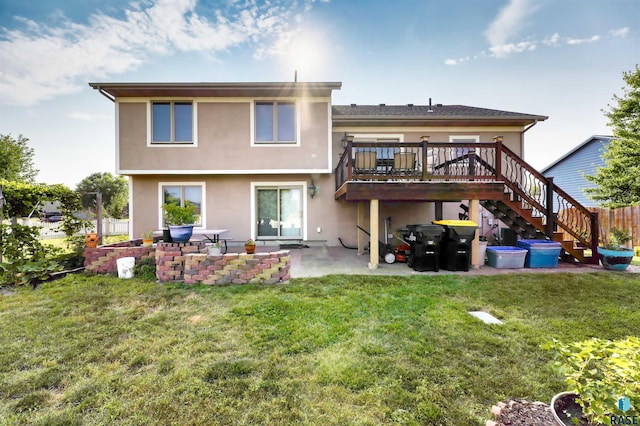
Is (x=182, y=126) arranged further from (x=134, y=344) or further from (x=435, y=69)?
(x=435, y=69)

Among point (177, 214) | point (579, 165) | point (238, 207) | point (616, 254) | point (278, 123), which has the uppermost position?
point (579, 165)

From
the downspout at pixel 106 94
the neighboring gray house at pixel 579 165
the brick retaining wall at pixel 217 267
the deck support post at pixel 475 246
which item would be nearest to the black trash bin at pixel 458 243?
the deck support post at pixel 475 246

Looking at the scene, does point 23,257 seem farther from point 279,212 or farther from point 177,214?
point 279,212

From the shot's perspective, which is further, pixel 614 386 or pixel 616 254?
pixel 616 254

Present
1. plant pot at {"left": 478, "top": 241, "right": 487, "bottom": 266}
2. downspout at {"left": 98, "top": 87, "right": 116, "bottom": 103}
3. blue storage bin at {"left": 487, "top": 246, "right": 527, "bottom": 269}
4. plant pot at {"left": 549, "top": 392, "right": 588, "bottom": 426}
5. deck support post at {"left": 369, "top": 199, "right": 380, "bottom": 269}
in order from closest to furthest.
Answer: plant pot at {"left": 549, "top": 392, "right": 588, "bottom": 426} < deck support post at {"left": 369, "top": 199, "right": 380, "bottom": 269} < blue storage bin at {"left": 487, "top": 246, "right": 527, "bottom": 269} < plant pot at {"left": 478, "top": 241, "right": 487, "bottom": 266} < downspout at {"left": 98, "top": 87, "right": 116, "bottom": 103}

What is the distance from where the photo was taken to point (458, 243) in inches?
246

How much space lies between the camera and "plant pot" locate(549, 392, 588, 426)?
153 cm

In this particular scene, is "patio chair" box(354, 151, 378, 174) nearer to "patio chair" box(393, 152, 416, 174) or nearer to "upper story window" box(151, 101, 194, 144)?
"patio chair" box(393, 152, 416, 174)

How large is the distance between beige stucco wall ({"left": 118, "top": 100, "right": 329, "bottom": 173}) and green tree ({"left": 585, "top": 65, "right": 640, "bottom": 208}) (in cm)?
1465

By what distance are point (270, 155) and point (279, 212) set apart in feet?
6.65

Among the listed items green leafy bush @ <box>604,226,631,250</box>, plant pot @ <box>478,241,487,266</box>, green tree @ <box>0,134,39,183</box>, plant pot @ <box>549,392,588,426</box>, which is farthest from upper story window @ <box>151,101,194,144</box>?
green tree @ <box>0,134,39,183</box>

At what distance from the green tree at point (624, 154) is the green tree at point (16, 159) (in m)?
35.7

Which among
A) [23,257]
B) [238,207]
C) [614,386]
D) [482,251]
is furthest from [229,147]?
[614,386]

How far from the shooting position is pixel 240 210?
31.1 feet
